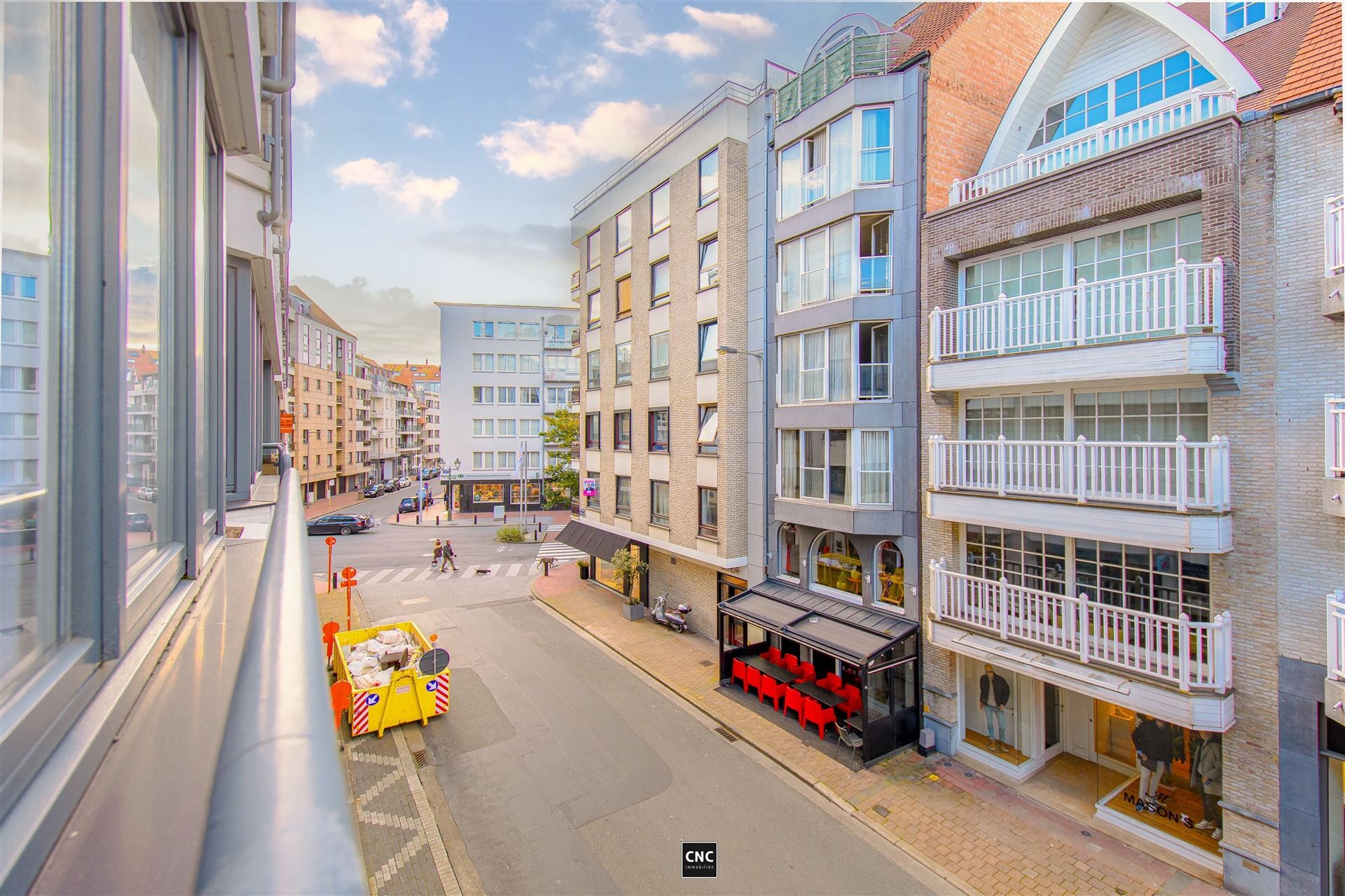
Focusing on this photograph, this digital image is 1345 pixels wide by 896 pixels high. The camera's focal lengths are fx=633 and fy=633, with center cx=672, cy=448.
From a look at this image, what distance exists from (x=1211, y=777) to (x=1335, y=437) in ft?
17.3

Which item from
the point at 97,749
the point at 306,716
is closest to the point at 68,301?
the point at 97,749

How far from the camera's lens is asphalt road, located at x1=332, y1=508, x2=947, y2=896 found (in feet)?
30.1

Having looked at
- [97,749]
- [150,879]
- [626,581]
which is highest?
[97,749]

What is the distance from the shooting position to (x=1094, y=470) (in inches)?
382

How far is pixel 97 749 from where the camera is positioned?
1.41 m

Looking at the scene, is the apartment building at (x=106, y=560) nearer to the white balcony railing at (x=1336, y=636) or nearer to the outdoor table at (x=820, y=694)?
the white balcony railing at (x=1336, y=636)

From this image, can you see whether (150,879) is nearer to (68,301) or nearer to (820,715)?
(68,301)

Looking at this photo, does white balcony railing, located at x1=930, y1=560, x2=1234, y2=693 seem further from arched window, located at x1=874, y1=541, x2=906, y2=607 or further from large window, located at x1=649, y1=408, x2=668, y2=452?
large window, located at x1=649, y1=408, x2=668, y2=452

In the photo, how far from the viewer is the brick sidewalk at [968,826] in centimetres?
903

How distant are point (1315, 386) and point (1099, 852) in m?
7.26

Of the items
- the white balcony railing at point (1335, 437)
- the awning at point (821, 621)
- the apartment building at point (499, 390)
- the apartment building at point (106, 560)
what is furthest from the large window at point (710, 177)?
the apartment building at point (499, 390)

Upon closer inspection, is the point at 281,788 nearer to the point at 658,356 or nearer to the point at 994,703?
the point at 994,703

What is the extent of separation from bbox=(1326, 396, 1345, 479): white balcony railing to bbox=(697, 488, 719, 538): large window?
1228cm

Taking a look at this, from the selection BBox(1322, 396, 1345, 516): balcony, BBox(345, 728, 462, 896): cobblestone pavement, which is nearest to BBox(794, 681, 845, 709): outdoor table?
BBox(345, 728, 462, 896): cobblestone pavement
